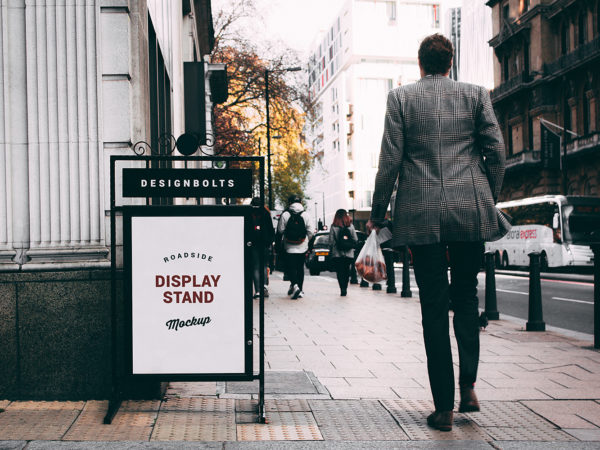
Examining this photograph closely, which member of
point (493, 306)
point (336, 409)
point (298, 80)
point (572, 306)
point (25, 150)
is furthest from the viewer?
point (298, 80)

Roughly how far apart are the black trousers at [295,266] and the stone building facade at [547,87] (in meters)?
29.4

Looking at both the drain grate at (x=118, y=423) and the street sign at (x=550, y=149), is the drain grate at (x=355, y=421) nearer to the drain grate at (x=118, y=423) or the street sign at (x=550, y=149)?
the drain grate at (x=118, y=423)

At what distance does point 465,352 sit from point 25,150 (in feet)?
10.2

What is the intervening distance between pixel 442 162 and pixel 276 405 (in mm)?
1830

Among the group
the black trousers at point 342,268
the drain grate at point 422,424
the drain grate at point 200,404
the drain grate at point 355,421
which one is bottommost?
the drain grate at point 422,424

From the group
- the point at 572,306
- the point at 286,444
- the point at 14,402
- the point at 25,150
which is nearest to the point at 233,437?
the point at 286,444

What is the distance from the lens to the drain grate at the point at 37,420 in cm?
374

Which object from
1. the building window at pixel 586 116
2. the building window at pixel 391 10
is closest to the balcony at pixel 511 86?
Result: the building window at pixel 586 116

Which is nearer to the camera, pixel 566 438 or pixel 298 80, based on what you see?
pixel 566 438

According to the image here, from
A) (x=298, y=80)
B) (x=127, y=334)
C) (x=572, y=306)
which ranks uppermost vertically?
(x=298, y=80)

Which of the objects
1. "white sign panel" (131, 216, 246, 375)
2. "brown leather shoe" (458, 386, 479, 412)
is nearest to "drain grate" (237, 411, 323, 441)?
"white sign panel" (131, 216, 246, 375)

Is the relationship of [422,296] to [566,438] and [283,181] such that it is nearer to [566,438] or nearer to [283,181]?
[566,438]

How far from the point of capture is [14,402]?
4.42m

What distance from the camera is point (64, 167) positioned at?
4641 mm
